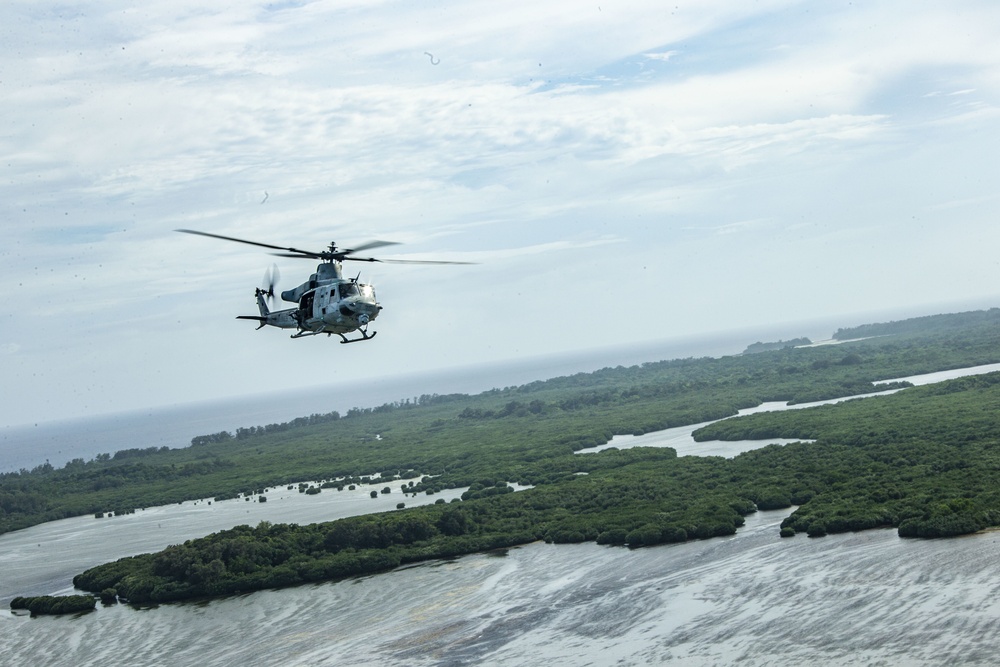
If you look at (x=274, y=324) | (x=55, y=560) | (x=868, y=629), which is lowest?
(x=868, y=629)

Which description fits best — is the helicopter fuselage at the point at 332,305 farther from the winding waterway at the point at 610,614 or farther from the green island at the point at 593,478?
the green island at the point at 593,478

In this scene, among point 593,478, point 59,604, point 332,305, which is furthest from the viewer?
point 593,478

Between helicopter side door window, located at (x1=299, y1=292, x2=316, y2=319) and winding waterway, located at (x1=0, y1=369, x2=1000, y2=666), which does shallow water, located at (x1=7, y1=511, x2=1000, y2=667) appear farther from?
helicopter side door window, located at (x1=299, y1=292, x2=316, y2=319)

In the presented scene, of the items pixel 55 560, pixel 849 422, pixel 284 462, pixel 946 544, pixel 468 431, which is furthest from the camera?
pixel 468 431

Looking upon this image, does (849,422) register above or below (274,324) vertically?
below

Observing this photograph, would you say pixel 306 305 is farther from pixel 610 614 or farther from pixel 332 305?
pixel 610 614

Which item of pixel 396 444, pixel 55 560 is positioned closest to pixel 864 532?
pixel 55 560

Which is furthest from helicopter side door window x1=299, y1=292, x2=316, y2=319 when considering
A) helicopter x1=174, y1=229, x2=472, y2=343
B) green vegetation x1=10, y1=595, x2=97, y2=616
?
green vegetation x1=10, y1=595, x2=97, y2=616

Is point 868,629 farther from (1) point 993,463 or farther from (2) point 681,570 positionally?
(1) point 993,463

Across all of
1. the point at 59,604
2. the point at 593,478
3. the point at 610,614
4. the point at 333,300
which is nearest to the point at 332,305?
the point at 333,300
